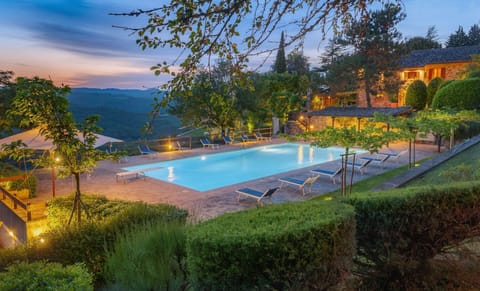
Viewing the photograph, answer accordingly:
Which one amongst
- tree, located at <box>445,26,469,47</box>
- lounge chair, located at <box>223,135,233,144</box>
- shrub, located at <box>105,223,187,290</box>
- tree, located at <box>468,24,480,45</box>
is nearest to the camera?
shrub, located at <box>105,223,187,290</box>

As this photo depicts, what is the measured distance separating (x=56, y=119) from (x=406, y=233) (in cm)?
551

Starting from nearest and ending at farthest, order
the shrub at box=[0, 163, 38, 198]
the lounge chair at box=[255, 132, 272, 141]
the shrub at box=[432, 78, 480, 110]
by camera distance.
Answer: the shrub at box=[0, 163, 38, 198] < the shrub at box=[432, 78, 480, 110] < the lounge chair at box=[255, 132, 272, 141]

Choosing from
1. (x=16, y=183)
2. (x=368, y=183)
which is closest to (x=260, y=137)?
(x=368, y=183)

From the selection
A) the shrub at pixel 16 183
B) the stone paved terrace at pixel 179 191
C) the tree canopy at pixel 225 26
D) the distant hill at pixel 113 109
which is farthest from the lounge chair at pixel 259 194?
the distant hill at pixel 113 109

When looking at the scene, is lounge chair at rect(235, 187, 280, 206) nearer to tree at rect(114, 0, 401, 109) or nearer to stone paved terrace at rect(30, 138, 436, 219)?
stone paved terrace at rect(30, 138, 436, 219)

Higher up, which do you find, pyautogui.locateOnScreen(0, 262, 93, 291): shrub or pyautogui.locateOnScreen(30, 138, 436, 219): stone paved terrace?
pyautogui.locateOnScreen(0, 262, 93, 291): shrub

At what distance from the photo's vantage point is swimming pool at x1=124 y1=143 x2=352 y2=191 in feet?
44.8

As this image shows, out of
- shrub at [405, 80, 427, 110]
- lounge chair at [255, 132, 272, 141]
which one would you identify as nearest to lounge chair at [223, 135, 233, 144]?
lounge chair at [255, 132, 272, 141]

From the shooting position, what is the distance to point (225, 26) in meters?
2.43

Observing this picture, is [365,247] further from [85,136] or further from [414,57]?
[414,57]

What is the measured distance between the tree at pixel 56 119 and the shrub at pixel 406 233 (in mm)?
4647

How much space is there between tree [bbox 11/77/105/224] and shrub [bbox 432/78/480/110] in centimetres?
1909

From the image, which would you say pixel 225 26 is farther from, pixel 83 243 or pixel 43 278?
pixel 83 243

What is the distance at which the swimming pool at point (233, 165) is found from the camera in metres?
13.7
